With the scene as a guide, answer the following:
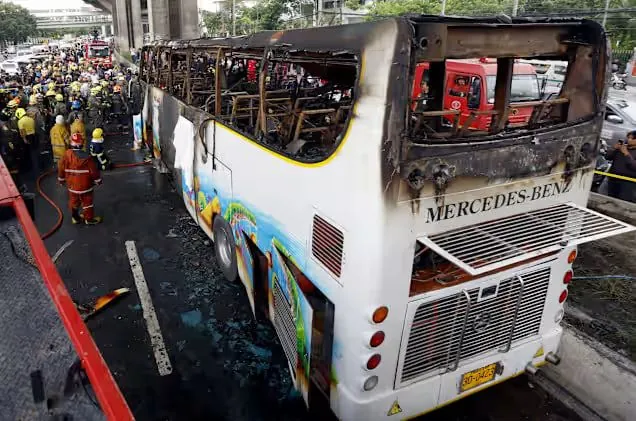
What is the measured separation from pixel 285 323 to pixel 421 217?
1.62 meters

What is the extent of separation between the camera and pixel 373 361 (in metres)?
3.49

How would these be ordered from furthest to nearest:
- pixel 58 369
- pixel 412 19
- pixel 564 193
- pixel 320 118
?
1. pixel 320 118
2. pixel 564 193
3. pixel 412 19
4. pixel 58 369

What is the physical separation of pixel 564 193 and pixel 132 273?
5367 mm

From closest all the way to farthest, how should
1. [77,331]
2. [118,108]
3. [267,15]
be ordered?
1. [77,331]
2. [118,108]
3. [267,15]

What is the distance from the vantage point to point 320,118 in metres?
6.10

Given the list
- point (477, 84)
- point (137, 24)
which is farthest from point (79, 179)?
point (137, 24)

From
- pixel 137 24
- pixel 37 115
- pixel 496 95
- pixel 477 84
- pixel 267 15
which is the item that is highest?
pixel 267 15

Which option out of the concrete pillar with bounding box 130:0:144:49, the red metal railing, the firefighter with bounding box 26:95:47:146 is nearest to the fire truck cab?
the red metal railing

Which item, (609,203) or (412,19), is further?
(609,203)

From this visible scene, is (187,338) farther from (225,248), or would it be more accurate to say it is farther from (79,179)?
(79,179)

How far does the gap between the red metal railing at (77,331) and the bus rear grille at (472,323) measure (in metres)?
2.24

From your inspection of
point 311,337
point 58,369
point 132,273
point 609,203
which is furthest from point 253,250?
point 609,203

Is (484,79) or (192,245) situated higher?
(484,79)

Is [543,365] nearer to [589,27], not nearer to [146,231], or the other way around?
[589,27]
